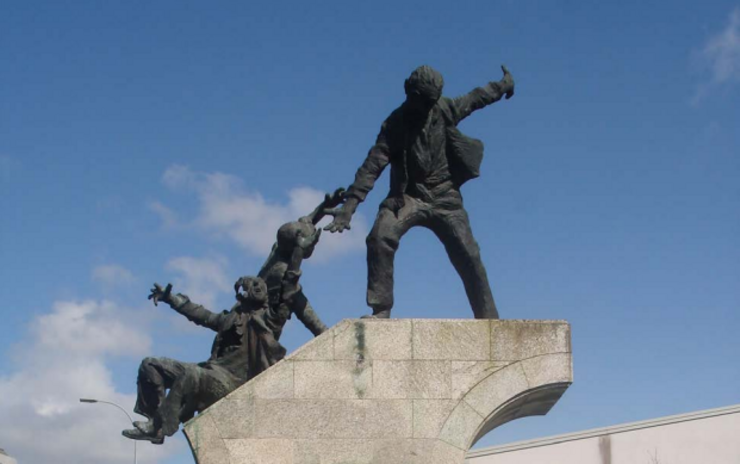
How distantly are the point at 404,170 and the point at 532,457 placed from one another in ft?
87.2

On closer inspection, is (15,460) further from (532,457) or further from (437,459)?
(532,457)

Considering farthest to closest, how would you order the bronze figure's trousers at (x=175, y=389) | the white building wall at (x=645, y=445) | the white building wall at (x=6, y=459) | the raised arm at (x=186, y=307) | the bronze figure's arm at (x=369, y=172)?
the white building wall at (x=645, y=445) → the white building wall at (x=6, y=459) → the raised arm at (x=186, y=307) → the bronze figure's arm at (x=369, y=172) → the bronze figure's trousers at (x=175, y=389)

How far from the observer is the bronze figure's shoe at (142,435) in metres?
12.3

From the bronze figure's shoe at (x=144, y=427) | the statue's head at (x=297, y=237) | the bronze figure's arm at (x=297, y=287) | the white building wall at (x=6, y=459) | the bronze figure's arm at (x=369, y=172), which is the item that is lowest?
the bronze figure's shoe at (x=144, y=427)

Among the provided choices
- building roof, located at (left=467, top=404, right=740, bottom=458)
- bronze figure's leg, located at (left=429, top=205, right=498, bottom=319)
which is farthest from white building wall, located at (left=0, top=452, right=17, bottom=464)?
building roof, located at (left=467, top=404, right=740, bottom=458)

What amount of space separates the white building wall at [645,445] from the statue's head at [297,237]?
25.5m

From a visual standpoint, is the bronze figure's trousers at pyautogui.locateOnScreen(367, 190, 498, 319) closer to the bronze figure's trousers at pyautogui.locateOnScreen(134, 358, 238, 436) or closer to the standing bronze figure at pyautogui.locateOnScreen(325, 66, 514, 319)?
the standing bronze figure at pyautogui.locateOnScreen(325, 66, 514, 319)

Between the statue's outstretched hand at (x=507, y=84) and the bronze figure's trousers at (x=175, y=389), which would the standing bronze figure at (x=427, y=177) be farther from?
the bronze figure's trousers at (x=175, y=389)

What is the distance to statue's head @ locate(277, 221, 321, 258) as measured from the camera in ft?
44.2

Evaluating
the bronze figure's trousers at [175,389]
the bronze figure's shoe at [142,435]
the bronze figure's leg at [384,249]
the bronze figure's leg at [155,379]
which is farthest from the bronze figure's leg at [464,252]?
the bronze figure's shoe at [142,435]

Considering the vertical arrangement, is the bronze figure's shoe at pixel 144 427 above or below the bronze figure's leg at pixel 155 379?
below

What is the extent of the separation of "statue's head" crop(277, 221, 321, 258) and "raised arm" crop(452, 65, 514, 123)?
2197mm

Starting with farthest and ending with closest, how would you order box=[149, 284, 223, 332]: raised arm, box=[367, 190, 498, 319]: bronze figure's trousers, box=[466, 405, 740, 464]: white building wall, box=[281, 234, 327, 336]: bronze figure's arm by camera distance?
1. box=[466, 405, 740, 464]: white building wall
2. box=[149, 284, 223, 332]: raised arm
3. box=[281, 234, 327, 336]: bronze figure's arm
4. box=[367, 190, 498, 319]: bronze figure's trousers

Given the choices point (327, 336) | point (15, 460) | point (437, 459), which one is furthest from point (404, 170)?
point (15, 460)
